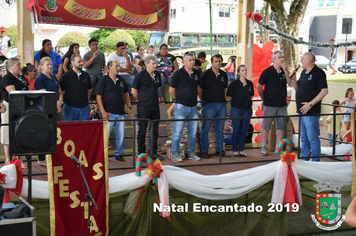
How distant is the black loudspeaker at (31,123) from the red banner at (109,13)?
13.2 feet

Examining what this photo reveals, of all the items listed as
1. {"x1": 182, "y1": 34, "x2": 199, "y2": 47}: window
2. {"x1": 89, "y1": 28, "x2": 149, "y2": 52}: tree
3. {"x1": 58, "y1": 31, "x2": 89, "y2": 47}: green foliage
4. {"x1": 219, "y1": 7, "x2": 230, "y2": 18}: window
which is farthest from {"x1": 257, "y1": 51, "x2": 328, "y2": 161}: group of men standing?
{"x1": 89, "y1": 28, "x2": 149, "y2": 52}: tree

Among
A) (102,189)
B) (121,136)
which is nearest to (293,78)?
(121,136)

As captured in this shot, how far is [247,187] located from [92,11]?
4.68 m

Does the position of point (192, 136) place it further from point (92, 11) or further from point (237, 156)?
point (92, 11)

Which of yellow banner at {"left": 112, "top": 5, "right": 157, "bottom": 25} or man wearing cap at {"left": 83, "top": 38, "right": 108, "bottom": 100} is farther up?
yellow banner at {"left": 112, "top": 5, "right": 157, "bottom": 25}

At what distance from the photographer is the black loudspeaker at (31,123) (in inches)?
184

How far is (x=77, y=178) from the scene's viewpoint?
19.6 ft

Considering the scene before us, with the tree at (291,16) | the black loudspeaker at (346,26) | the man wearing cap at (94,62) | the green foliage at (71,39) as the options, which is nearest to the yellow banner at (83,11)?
the man wearing cap at (94,62)

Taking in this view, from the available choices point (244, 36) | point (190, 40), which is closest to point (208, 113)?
point (244, 36)

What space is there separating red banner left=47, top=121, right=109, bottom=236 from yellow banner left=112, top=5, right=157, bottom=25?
4195 millimetres

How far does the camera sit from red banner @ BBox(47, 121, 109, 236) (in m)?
5.86

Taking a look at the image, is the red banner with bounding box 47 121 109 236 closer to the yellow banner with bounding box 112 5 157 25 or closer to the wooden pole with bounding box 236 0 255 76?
the yellow banner with bounding box 112 5 157 25

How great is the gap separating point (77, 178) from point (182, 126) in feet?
7.34

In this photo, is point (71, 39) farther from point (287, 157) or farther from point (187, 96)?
point (287, 157)
